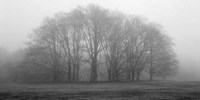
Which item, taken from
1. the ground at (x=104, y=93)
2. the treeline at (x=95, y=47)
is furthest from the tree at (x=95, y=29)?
the ground at (x=104, y=93)

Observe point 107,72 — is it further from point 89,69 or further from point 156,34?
point 156,34

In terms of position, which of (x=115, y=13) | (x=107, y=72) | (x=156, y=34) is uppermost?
(x=115, y=13)

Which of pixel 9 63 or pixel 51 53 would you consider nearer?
pixel 51 53

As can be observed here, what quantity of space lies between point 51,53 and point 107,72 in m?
13.0

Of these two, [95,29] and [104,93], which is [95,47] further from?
[104,93]

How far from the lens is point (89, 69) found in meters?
48.0

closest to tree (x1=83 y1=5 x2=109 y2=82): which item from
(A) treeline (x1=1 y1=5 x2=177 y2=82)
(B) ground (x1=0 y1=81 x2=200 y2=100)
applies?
(A) treeline (x1=1 y1=5 x2=177 y2=82)

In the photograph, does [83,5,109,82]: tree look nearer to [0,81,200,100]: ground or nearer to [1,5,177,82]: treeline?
[1,5,177,82]: treeline

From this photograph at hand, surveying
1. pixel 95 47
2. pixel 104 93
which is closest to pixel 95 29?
pixel 95 47

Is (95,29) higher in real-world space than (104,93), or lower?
higher

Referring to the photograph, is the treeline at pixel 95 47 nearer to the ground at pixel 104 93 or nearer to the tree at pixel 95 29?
the tree at pixel 95 29

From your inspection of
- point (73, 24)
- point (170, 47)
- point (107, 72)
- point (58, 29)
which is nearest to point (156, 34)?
point (170, 47)

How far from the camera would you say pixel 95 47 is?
4516 cm

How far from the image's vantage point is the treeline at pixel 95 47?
4500 centimetres
